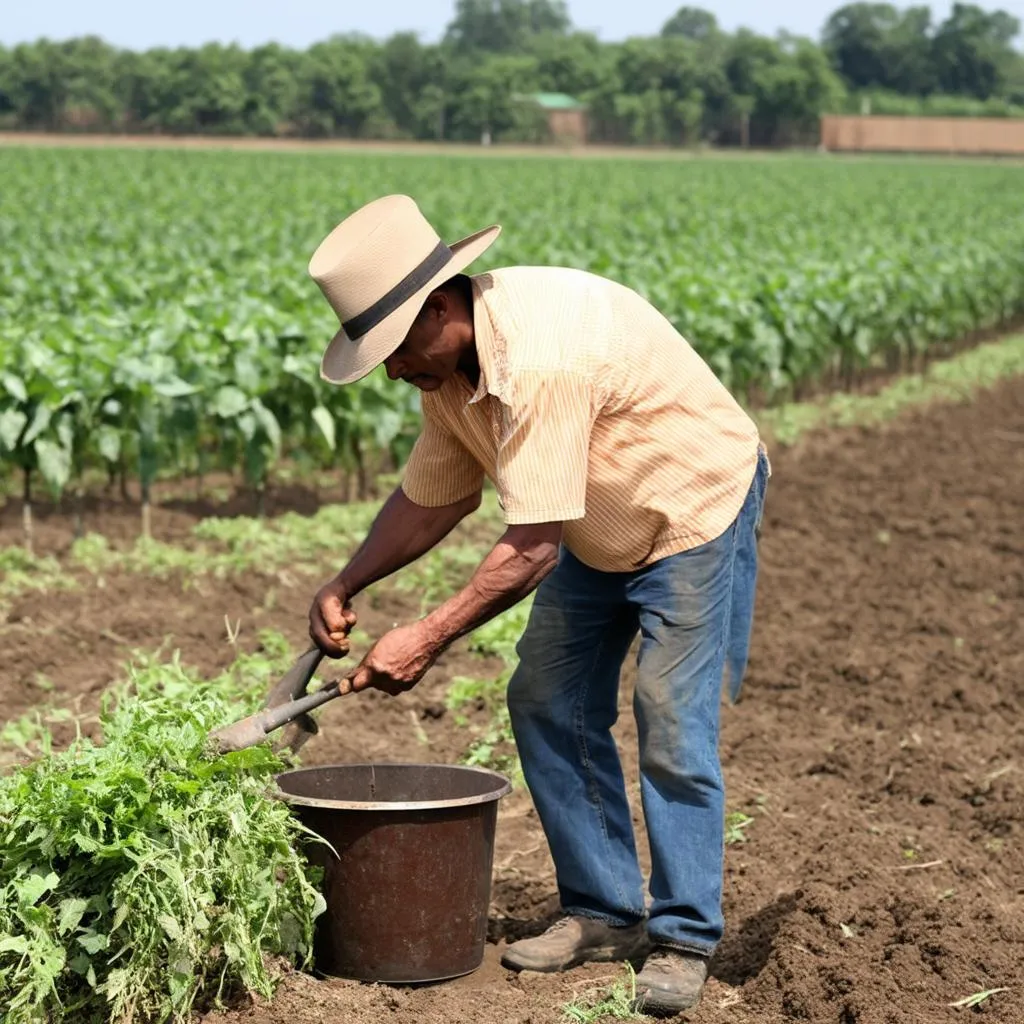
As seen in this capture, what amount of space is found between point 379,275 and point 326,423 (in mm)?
6715

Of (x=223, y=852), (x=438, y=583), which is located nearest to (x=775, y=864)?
(x=223, y=852)

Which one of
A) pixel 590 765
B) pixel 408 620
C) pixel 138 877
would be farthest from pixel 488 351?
pixel 408 620

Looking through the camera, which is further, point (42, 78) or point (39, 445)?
point (42, 78)

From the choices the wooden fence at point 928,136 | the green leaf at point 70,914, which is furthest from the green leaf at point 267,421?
the wooden fence at point 928,136

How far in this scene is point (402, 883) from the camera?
424cm

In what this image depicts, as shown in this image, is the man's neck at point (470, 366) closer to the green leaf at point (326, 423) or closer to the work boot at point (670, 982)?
the work boot at point (670, 982)

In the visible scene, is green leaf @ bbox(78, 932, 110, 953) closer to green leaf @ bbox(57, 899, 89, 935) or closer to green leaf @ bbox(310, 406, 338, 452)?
green leaf @ bbox(57, 899, 89, 935)

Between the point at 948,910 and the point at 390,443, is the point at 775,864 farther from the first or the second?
the point at 390,443

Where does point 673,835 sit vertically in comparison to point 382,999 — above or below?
above

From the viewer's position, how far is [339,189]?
39719mm

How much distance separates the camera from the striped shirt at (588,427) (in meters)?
3.77

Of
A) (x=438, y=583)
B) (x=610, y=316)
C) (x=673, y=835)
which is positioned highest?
(x=610, y=316)

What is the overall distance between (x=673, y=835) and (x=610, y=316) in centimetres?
130

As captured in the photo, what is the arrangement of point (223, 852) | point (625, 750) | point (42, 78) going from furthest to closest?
point (42, 78), point (625, 750), point (223, 852)
